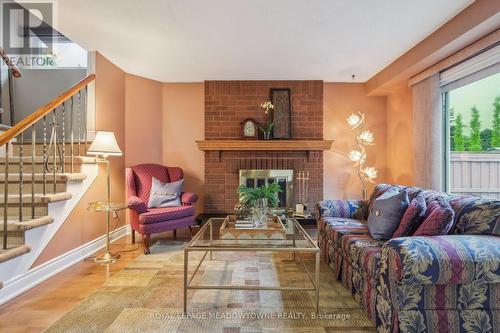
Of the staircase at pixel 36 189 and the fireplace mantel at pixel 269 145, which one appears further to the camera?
the fireplace mantel at pixel 269 145

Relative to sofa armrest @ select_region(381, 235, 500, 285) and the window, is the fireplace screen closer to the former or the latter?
the window

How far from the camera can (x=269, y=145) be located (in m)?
4.32

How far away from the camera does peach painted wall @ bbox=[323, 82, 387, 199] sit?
461cm


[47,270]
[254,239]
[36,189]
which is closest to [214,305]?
[254,239]

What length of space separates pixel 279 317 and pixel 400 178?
10.5 ft

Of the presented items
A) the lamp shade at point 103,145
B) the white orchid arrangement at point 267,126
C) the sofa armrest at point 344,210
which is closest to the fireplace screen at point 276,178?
the white orchid arrangement at point 267,126

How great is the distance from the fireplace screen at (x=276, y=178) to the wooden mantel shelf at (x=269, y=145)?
383mm

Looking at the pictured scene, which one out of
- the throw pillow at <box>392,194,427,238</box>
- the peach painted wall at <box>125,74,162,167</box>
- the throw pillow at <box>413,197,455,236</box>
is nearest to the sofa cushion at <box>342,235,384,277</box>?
the throw pillow at <box>392,194,427,238</box>

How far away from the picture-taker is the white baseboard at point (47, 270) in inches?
85.4

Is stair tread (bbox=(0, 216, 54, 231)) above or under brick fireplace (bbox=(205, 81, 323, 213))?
under

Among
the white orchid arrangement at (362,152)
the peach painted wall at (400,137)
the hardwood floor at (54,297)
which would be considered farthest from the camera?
the white orchid arrangement at (362,152)
